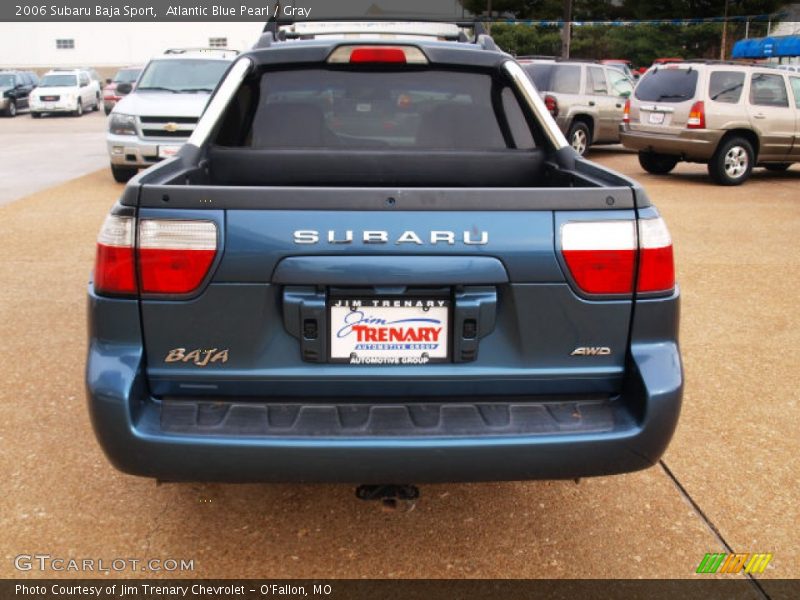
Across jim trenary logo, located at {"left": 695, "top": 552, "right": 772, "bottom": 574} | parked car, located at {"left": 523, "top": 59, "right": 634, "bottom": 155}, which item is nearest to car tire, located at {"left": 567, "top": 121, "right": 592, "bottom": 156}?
parked car, located at {"left": 523, "top": 59, "right": 634, "bottom": 155}

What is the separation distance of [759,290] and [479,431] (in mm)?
5317

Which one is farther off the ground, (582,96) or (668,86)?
(668,86)

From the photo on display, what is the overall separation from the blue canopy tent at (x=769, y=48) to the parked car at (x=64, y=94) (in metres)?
27.8

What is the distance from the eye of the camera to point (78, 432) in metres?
4.19

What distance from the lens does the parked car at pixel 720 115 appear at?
13.5 meters

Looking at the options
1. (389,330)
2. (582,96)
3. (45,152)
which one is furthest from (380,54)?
(45,152)

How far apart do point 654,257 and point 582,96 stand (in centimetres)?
1465

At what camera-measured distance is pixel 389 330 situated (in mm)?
2711

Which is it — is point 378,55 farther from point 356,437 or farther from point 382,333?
point 356,437

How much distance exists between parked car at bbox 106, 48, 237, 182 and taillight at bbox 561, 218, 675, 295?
10.1 metres

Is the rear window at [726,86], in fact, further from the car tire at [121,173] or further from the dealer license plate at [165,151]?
the car tire at [121,173]

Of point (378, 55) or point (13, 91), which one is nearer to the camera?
point (378, 55)

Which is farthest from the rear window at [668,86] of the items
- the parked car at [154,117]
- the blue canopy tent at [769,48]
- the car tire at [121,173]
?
the blue canopy tent at [769,48]

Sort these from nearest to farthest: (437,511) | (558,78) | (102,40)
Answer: (437,511) < (558,78) < (102,40)
